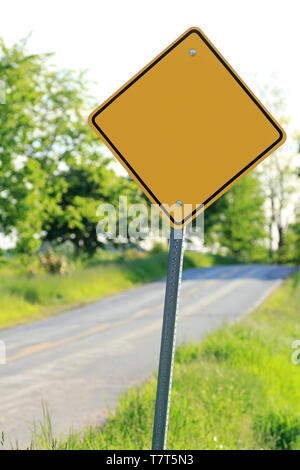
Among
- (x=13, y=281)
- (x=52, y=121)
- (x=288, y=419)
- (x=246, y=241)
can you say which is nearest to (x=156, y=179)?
(x=288, y=419)

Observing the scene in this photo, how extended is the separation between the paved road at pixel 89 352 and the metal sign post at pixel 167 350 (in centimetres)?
280

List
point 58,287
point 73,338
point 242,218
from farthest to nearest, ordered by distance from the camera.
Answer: point 242,218 < point 58,287 < point 73,338

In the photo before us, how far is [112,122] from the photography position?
123 inches

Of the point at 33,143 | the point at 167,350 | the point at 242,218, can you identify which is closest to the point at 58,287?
the point at 33,143

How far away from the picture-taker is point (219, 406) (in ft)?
19.0

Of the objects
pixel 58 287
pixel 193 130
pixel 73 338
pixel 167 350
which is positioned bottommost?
pixel 73 338

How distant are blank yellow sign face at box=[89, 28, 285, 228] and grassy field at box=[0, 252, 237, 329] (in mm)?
11444

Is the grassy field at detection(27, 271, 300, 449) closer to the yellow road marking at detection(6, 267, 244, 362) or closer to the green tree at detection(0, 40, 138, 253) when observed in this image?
the yellow road marking at detection(6, 267, 244, 362)

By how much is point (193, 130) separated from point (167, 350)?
1.14 metres

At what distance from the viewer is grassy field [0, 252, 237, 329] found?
51.6 feet

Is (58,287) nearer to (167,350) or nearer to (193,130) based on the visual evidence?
(167,350)

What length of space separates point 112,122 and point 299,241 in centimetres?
5475

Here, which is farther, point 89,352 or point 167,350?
point 89,352

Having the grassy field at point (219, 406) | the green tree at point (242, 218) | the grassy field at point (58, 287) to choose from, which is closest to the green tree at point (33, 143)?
the grassy field at point (58, 287)
